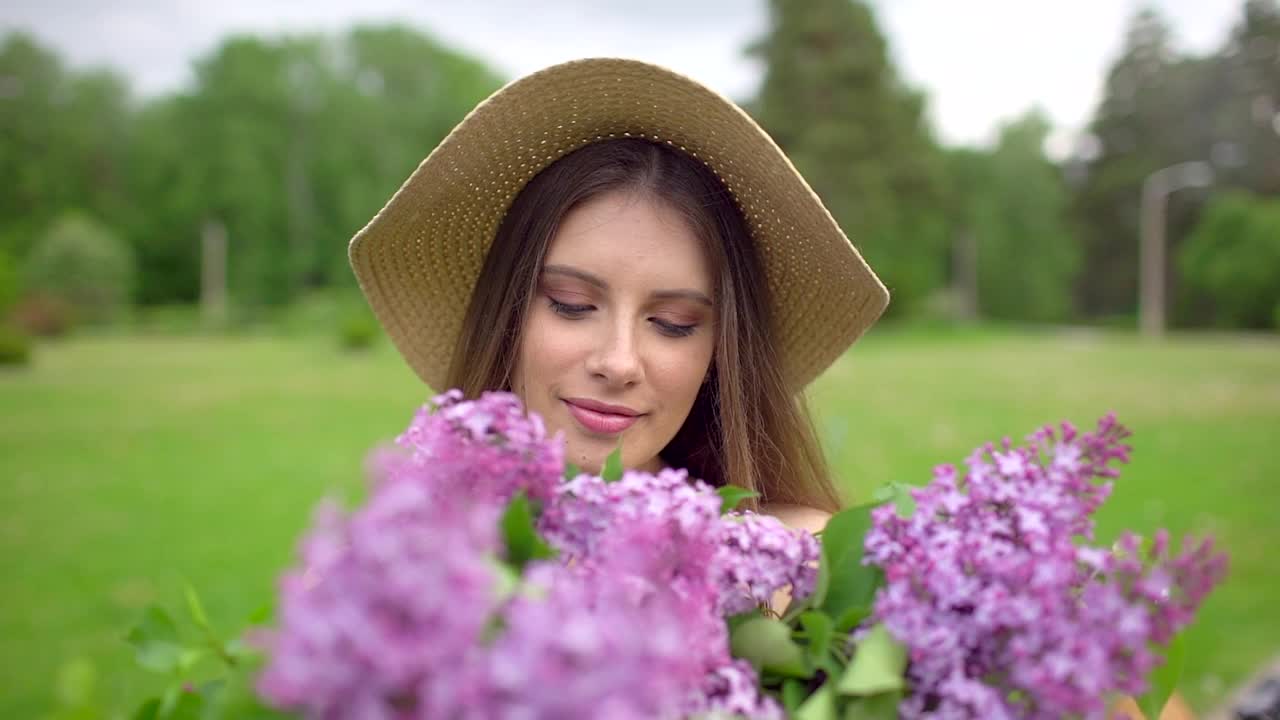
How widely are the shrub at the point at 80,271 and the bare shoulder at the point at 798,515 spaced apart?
1624 inches

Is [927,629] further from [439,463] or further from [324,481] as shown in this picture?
[324,481]

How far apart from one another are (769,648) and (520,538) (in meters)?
0.26

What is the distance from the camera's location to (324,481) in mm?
9281

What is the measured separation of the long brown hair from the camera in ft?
6.77

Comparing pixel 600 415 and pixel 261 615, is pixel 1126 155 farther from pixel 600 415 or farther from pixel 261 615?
pixel 261 615

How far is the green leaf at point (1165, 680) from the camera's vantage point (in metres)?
0.94

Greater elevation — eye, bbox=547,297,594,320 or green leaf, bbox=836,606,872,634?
eye, bbox=547,297,594,320

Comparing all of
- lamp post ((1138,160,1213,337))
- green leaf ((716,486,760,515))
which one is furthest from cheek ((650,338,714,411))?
lamp post ((1138,160,1213,337))

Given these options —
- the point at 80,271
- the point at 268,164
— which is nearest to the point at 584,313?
the point at 80,271

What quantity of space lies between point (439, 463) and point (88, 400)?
681 inches

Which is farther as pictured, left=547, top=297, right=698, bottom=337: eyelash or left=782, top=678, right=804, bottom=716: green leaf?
left=547, top=297, right=698, bottom=337: eyelash

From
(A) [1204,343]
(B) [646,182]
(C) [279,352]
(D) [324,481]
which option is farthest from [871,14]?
(B) [646,182]

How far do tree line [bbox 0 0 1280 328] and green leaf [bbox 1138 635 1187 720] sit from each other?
114 feet

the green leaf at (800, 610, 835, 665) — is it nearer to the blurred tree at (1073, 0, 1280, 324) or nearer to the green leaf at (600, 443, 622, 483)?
the green leaf at (600, 443, 622, 483)
